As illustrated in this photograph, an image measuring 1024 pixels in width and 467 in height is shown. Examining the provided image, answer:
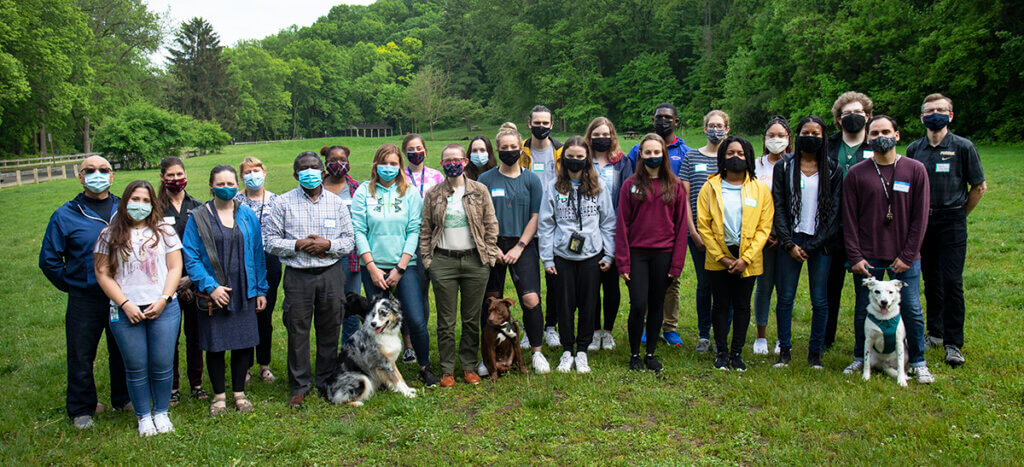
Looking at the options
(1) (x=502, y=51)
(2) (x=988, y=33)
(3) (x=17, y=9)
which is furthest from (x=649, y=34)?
(3) (x=17, y=9)

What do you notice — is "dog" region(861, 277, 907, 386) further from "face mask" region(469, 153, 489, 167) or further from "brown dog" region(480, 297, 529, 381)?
"face mask" region(469, 153, 489, 167)

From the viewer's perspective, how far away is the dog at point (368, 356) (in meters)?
5.54

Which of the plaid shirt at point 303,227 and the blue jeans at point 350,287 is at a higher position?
the plaid shirt at point 303,227

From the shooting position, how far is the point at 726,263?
5.84 meters

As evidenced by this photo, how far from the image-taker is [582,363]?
6152mm

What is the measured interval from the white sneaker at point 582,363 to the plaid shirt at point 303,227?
101 inches

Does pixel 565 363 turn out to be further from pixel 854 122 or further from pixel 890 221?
pixel 854 122

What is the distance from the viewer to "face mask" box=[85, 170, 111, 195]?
5160 millimetres

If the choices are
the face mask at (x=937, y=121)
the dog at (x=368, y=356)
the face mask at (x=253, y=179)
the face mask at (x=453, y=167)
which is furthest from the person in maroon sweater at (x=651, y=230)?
the face mask at (x=253, y=179)

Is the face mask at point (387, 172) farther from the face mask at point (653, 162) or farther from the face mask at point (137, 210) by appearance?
the face mask at point (653, 162)

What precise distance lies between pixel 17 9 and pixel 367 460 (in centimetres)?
4702

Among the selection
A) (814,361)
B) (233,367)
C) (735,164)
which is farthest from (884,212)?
(233,367)

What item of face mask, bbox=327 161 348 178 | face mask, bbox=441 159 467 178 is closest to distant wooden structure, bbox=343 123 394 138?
face mask, bbox=327 161 348 178

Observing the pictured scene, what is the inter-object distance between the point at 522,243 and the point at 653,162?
154 cm
